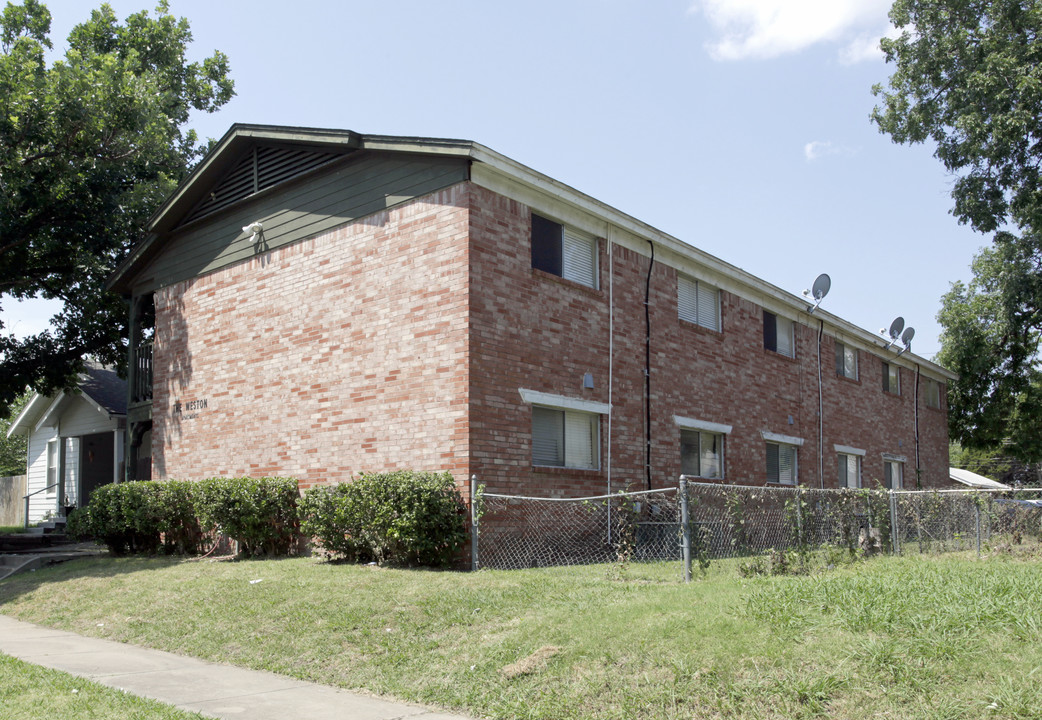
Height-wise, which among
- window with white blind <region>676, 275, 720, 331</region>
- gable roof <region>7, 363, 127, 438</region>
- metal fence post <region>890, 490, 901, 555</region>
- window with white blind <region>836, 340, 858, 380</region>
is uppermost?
window with white blind <region>676, 275, 720, 331</region>

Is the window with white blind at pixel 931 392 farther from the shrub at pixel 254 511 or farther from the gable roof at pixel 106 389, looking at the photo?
the gable roof at pixel 106 389

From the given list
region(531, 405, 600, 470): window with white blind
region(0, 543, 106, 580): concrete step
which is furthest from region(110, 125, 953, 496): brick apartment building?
region(0, 543, 106, 580): concrete step

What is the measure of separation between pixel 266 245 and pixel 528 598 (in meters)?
9.58

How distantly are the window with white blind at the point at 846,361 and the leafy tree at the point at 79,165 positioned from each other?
57.4 feet

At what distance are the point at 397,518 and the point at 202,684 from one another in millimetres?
4448

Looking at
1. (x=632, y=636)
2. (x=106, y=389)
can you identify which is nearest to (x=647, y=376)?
(x=632, y=636)

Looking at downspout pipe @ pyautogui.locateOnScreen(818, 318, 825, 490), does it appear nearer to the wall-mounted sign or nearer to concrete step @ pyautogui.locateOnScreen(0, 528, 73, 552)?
the wall-mounted sign

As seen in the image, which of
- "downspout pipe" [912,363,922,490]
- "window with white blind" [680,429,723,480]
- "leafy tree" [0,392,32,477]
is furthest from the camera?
"leafy tree" [0,392,32,477]

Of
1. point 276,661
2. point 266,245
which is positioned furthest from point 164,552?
point 276,661

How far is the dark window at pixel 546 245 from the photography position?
1422 centimetres

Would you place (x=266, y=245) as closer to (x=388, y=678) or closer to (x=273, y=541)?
(x=273, y=541)

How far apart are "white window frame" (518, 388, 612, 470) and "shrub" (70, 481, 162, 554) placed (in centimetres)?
693

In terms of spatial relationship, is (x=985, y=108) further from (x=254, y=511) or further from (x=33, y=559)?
(x=33, y=559)

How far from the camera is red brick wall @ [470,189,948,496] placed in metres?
13.0
